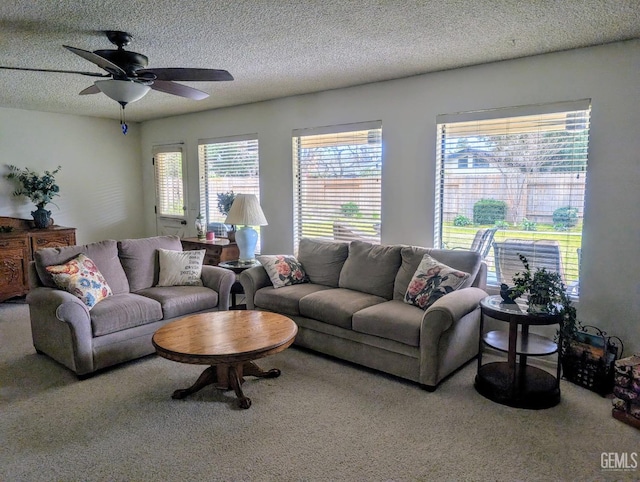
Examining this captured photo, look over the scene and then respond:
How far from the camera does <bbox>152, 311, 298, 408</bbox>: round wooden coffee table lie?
2643mm

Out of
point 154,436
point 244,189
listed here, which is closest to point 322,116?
point 244,189

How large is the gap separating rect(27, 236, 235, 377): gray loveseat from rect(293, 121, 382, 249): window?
1.33 m

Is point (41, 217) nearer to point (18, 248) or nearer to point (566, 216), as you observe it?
point (18, 248)

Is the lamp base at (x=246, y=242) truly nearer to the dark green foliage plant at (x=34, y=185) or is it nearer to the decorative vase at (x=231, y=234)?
the decorative vase at (x=231, y=234)

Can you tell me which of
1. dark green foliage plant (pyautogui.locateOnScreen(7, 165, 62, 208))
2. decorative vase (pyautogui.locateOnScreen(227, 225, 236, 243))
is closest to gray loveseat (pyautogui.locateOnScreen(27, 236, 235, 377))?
decorative vase (pyautogui.locateOnScreen(227, 225, 236, 243))

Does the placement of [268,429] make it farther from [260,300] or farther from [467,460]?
[260,300]

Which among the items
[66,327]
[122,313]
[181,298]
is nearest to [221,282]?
[181,298]

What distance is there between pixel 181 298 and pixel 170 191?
3.39 metres

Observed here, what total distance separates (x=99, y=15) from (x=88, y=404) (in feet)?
8.24

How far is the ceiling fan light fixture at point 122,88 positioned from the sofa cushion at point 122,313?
160cm

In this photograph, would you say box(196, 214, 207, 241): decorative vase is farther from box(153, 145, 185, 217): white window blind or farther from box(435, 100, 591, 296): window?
box(435, 100, 591, 296): window

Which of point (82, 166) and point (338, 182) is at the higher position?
point (82, 166)

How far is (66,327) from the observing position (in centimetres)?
325

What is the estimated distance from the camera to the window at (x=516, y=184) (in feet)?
11.3
